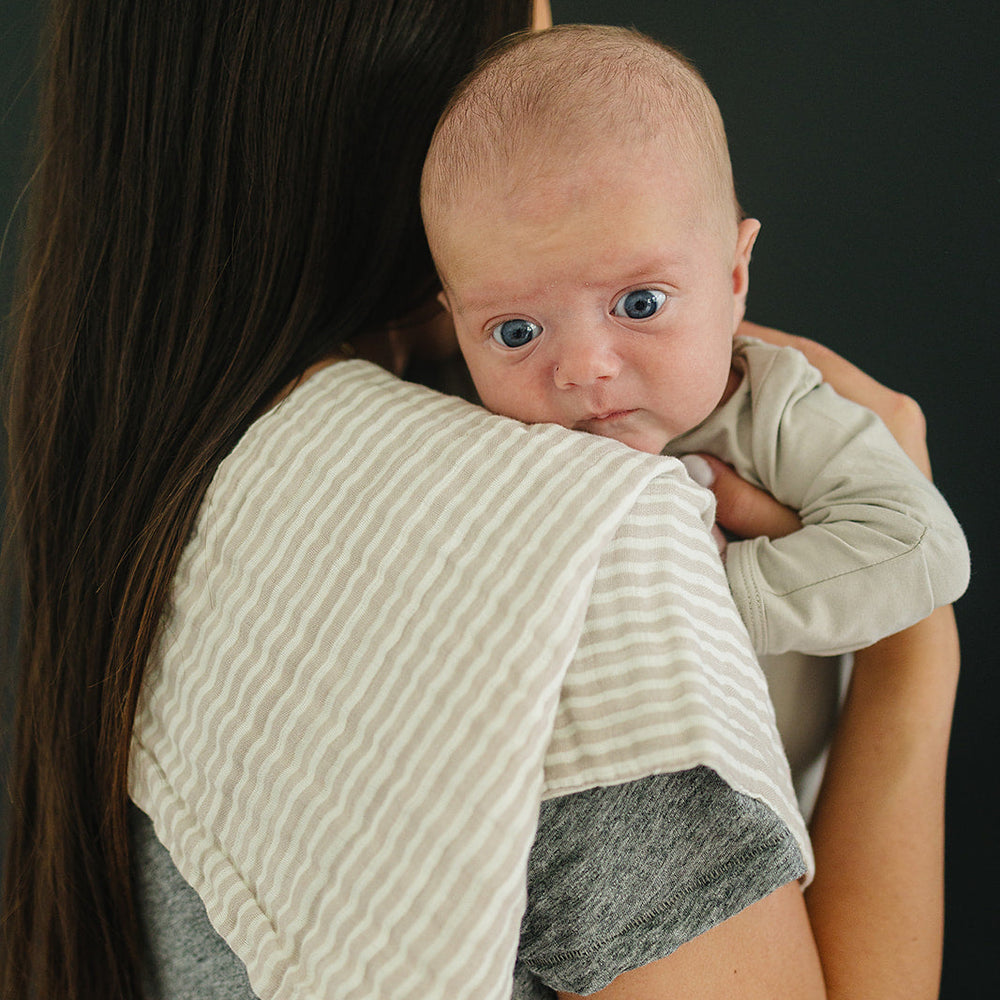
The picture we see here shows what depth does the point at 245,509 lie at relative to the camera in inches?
27.2

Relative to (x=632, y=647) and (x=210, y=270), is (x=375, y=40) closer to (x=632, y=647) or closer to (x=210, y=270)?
(x=210, y=270)

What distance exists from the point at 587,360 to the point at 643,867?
16.9 inches

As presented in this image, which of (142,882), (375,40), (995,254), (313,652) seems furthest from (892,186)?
(142,882)

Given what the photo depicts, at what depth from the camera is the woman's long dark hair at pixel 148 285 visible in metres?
0.79

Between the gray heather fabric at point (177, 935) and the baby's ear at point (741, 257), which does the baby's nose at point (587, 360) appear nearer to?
the baby's ear at point (741, 257)

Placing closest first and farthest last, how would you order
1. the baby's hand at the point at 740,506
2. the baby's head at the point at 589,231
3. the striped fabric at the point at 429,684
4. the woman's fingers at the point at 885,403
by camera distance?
the striped fabric at the point at 429,684 < the baby's head at the point at 589,231 < the baby's hand at the point at 740,506 < the woman's fingers at the point at 885,403

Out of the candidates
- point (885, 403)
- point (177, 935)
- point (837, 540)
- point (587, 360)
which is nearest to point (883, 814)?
point (837, 540)

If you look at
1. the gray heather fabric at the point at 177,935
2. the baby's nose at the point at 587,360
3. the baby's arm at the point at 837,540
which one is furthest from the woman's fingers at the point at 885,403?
the gray heather fabric at the point at 177,935

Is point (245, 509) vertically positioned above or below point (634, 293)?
below

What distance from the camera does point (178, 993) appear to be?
2.71ft

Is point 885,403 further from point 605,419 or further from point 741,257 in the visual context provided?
point 605,419

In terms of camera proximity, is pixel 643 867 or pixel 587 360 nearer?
pixel 643 867

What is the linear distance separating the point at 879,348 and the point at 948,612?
1.60ft

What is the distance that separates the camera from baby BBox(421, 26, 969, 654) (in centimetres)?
75
